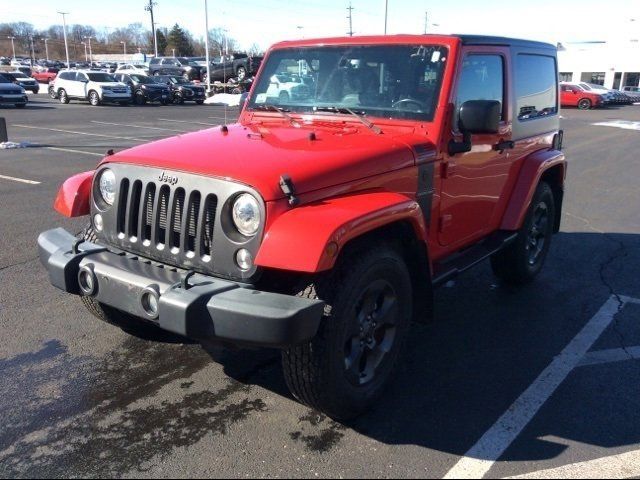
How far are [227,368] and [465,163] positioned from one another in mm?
2122

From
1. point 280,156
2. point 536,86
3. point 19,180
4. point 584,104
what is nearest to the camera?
point 280,156

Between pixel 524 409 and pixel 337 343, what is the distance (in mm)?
1243

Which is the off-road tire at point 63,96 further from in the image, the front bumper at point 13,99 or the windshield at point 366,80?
the windshield at point 366,80

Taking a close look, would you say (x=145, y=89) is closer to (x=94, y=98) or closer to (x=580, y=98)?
(x=94, y=98)

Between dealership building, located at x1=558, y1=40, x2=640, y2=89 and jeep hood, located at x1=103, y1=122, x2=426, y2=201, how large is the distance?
55.3 metres

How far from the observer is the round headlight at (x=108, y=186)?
3.40m

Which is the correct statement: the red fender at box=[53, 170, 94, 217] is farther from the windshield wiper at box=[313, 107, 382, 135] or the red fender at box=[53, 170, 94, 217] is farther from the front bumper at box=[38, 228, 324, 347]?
the windshield wiper at box=[313, 107, 382, 135]

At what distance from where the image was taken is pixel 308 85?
4352 millimetres

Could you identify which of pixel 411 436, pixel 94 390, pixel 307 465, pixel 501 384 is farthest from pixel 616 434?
pixel 94 390

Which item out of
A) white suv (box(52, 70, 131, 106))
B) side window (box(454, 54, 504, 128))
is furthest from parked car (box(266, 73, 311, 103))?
white suv (box(52, 70, 131, 106))

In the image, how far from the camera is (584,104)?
35.8 meters

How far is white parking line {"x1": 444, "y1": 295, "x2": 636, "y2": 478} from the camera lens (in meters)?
2.90

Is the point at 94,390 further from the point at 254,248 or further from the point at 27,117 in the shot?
the point at 27,117

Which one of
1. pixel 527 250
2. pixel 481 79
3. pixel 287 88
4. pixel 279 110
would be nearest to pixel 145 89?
pixel 287 88
